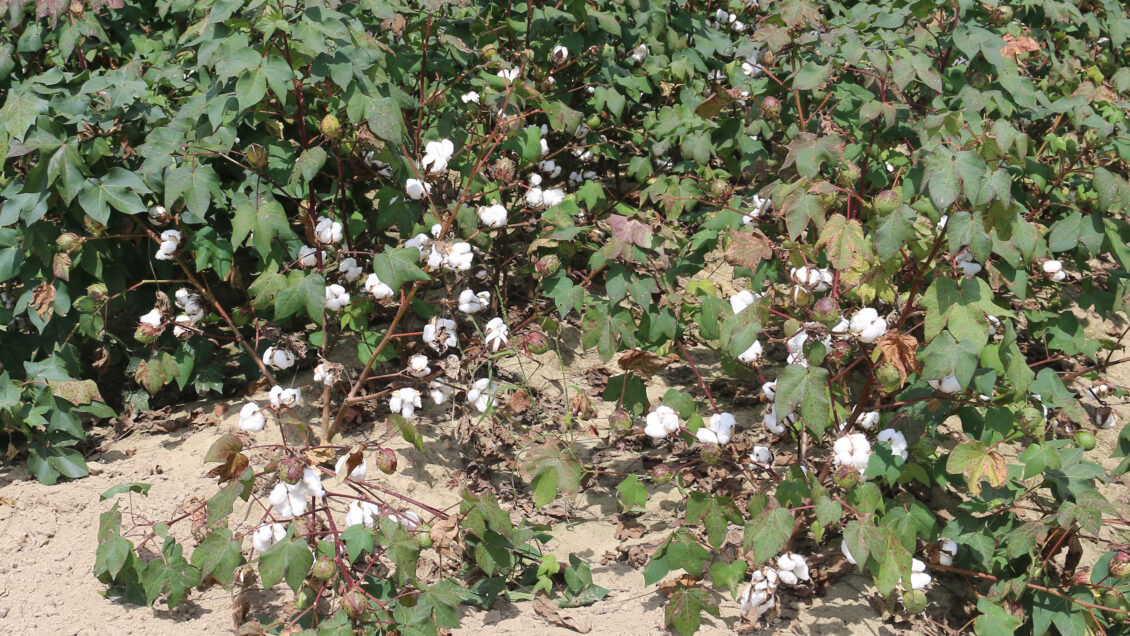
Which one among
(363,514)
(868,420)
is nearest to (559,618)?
(363,514)

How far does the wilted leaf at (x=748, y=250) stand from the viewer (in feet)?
8.33

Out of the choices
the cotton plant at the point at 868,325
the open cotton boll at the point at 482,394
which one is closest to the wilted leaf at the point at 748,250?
the cotton plant at the point at 868,325

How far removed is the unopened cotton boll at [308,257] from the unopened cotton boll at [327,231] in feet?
0.27

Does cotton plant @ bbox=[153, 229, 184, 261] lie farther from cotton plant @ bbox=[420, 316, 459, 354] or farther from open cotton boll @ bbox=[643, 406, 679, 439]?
open cotton boll @ bbox=[643, 406, 679, 439]

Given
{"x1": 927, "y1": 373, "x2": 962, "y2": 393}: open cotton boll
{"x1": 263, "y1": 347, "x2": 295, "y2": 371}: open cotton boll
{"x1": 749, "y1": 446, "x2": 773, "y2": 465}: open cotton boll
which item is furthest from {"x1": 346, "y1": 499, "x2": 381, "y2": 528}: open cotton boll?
{"x1": 927, "y1": 373, "x2": 962, "y2": 393}: open cotton boll

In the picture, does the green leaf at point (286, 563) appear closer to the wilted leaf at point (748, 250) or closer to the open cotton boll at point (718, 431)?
the open cotton boll at point (718, 431)

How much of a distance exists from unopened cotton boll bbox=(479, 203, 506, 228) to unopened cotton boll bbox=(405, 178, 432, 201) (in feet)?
0.70

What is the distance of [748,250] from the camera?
2.57m

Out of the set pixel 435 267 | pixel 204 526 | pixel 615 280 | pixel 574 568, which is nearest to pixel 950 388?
pixel 615 280

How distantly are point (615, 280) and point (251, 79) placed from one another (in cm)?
124

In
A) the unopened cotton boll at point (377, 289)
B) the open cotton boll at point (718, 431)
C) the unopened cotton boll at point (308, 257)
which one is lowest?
the open cotton boll at point (718, 431)

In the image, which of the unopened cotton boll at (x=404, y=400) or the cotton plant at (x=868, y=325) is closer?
the cotton plant at (x=868, y=325)

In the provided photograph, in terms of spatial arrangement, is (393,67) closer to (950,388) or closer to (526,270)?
(526,270)

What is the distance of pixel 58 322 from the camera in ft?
10.5
